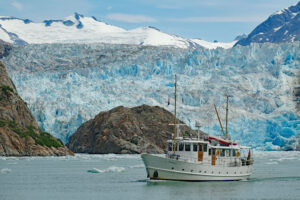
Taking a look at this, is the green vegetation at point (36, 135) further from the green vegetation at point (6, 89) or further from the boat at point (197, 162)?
the boat at point (197, 162)

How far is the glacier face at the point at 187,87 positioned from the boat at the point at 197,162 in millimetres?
59856

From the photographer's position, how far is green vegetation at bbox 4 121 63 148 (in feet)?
288

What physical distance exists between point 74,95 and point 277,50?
4208cm

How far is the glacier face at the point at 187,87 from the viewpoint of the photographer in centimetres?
10938

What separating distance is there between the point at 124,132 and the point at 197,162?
5959 cm

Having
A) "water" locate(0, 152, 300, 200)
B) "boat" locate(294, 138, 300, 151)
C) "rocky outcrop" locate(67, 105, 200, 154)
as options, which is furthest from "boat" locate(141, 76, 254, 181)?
"boat" locate(294, 138, 300, 151)

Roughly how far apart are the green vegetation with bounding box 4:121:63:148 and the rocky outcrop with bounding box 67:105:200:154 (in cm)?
1129

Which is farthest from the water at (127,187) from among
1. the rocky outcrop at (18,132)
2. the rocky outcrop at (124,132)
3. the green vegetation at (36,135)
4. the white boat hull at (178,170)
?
the rocky outcrop at (124,132)

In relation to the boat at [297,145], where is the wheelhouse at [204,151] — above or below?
above

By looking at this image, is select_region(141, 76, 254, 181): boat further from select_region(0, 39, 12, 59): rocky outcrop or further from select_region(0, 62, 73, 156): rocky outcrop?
select_region(0, 39, 12, 59): rocky outcrop

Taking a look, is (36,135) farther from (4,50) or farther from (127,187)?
(4,50)

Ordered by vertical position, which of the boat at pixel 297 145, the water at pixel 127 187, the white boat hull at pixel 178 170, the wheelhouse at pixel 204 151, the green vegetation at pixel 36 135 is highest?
the wheelhouse at pixel 204 151

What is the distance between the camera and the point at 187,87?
391 ft

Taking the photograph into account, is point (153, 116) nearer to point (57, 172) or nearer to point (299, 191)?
point (57, 172)
